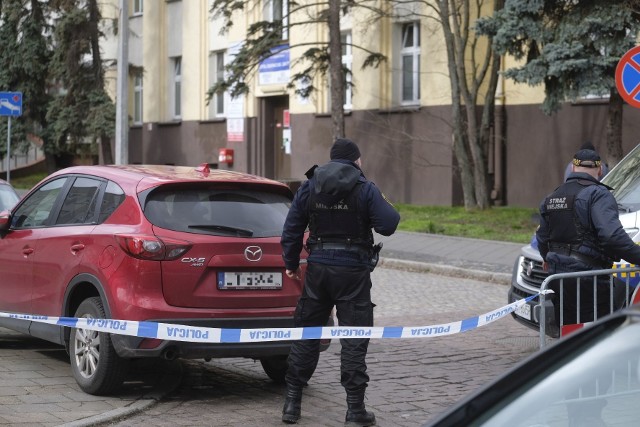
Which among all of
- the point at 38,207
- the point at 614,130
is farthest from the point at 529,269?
the point at 614,130

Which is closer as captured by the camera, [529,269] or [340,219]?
[340,219]

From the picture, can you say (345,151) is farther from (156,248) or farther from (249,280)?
(156,248)

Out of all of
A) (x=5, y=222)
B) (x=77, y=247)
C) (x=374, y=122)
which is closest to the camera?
(x=77, y=247)

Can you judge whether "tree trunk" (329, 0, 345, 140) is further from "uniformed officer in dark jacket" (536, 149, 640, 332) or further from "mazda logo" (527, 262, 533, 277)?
"uniformed officer in dark jacket" (536, 149, 640, 332)

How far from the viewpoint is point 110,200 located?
846 centimetres

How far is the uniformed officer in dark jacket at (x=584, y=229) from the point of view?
767 centimetres

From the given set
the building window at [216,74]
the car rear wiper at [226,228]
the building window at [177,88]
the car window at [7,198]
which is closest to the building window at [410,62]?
the building window at [216,74]

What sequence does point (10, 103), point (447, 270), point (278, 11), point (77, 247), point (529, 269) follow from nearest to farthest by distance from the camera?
point (77, 247) < point (529, 269) < point (447, 270) < point (10, 103) < point (278, 11)

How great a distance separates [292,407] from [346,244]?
110 cm

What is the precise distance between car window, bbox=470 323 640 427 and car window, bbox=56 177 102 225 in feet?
19.1

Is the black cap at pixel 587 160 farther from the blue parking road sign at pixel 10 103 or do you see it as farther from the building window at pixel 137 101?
the building window at pixel 137 101

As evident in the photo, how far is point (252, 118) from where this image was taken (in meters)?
33.3

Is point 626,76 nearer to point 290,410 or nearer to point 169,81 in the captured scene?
point 290,410

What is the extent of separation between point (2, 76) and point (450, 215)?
22482 mm
